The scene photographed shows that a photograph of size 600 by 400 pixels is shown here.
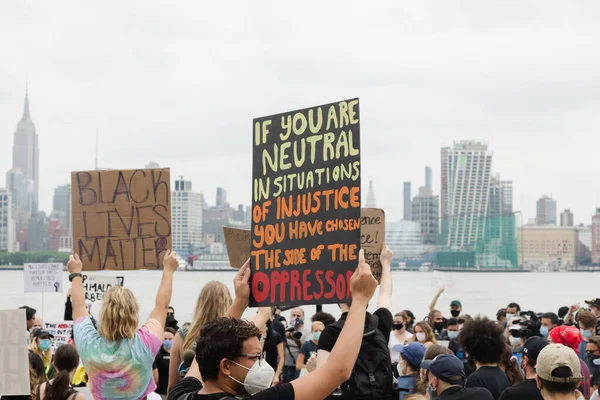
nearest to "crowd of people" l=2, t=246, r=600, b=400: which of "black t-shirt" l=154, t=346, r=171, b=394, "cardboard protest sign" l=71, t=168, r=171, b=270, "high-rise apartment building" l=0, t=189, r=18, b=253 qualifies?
"cardboard protest sign" l=71, t=168, r=171, b=270

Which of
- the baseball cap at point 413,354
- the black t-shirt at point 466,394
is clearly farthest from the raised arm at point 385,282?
the baseball cap at point 413,354

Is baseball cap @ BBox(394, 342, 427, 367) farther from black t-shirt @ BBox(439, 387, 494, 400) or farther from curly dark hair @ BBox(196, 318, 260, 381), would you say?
curly dark hair @ BBox(196, 318, 260, 381)

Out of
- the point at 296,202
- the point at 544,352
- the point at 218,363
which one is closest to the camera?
the point at 218,363

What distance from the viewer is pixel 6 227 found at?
146000 mm

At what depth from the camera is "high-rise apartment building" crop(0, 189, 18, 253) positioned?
142625mm

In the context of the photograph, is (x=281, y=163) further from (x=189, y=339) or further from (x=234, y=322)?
(x=189, y=339)

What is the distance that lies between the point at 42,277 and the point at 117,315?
1425 centimetres

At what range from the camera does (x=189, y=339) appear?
19.8ft

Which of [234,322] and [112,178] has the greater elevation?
[112,178]

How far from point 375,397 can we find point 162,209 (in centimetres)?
220

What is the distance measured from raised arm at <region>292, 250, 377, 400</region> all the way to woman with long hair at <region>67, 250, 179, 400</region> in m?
1.82

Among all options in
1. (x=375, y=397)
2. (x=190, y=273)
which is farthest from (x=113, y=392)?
(x=190, y=273)

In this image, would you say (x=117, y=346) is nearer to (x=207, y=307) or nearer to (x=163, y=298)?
(x=163, y=298)

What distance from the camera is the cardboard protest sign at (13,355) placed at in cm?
528
